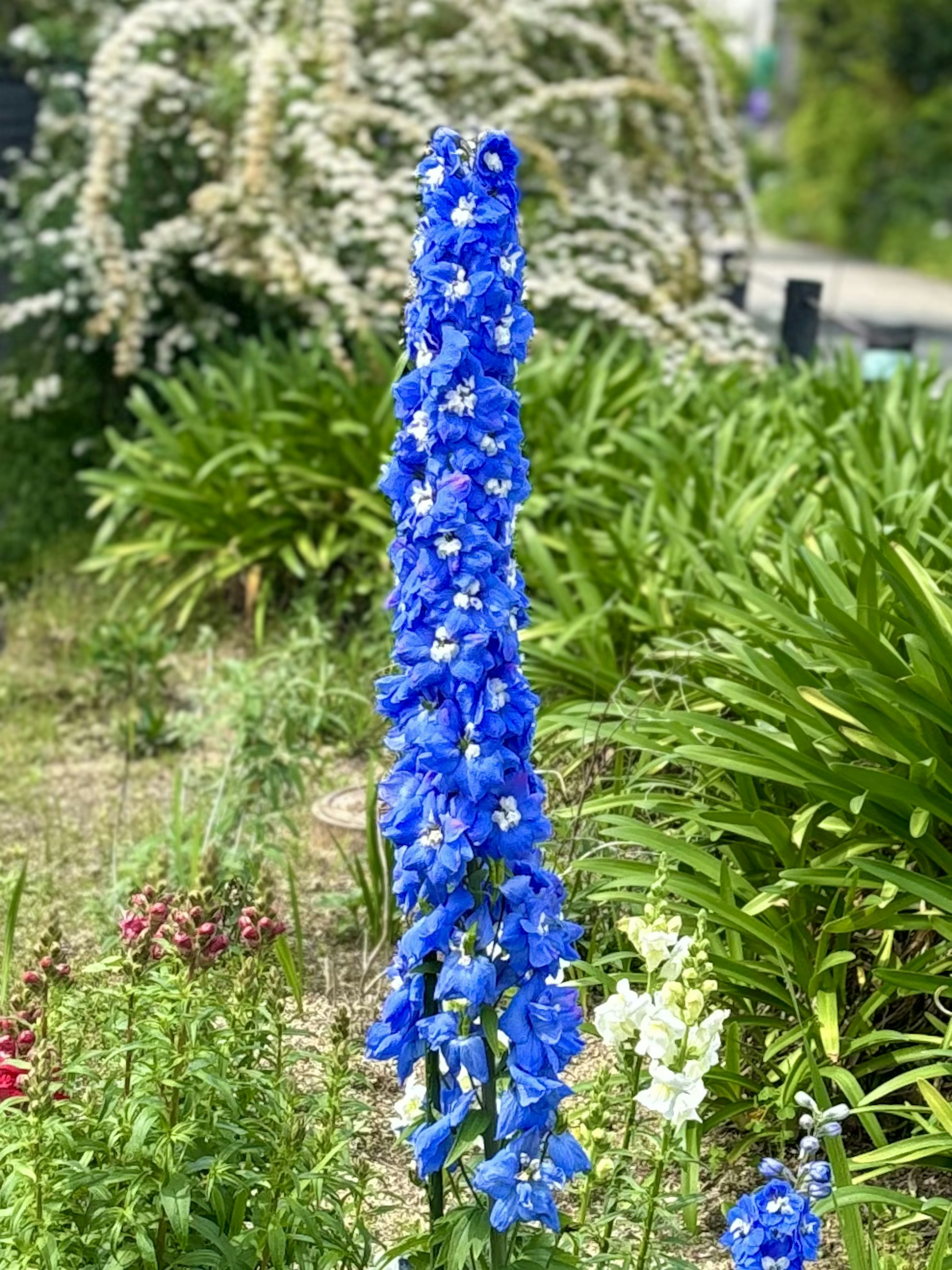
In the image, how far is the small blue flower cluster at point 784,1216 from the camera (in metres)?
2.32

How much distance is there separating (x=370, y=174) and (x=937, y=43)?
66.7ft

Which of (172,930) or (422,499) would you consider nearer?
(422,499)

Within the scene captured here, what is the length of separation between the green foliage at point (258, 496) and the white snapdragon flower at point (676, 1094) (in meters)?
3.29

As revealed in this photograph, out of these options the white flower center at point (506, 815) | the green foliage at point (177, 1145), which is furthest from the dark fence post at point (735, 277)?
the white flower center at point (506, 815)

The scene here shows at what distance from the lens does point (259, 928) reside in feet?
8.77

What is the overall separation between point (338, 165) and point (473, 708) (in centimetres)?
531

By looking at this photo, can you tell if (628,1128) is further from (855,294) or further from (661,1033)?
(855,294)

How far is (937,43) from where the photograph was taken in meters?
25.4

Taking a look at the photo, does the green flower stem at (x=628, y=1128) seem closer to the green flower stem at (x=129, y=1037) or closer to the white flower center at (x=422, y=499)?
the green flower stem at (x=129, y=1037)

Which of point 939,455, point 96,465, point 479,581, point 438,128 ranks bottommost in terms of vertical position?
point 96,465

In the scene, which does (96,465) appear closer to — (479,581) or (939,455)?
(939,455)

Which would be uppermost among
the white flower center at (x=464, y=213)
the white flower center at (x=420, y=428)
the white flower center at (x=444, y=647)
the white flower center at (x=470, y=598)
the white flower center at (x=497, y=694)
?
the white flower center at (x=464, y=213)

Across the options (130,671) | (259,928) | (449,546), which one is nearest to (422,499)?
(449,546)

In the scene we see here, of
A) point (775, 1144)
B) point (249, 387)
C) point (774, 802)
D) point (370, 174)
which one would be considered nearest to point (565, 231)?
point (370, 174)
